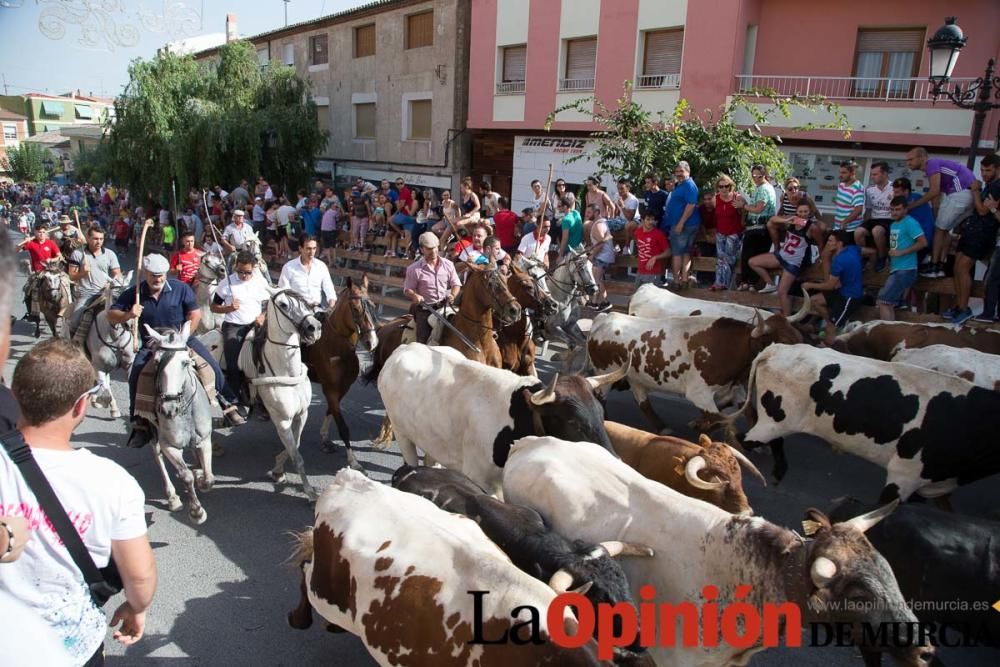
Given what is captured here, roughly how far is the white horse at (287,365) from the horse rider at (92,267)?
475 centimetres

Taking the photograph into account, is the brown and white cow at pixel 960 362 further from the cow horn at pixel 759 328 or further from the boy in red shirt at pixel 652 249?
the boy in red shirt at pixel 652 249

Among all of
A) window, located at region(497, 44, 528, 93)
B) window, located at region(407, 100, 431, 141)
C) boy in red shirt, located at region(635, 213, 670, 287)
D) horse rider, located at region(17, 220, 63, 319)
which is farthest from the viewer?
window, located at region(407, 100, 431, 141)

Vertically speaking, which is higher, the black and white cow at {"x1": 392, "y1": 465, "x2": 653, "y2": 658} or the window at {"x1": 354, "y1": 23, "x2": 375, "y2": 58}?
the window at {"x1": 354, "y1": 23, "x2": 375, "y2": 58}

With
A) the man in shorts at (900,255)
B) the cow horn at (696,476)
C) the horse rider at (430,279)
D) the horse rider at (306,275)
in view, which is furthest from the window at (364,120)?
the cow horn at (696,476)

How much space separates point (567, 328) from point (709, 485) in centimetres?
612

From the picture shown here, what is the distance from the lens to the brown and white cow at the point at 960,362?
6.02 meters

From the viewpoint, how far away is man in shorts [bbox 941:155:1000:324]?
7.95 meters

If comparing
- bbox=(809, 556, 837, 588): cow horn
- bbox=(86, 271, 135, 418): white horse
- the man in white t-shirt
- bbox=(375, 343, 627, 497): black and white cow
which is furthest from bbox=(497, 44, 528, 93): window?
the man in white t-shirt

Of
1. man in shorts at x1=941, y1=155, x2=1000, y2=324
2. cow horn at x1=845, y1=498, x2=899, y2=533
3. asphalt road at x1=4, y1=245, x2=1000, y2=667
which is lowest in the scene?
asphalt road at x1=4, y1=245, x2=1000, y2=667

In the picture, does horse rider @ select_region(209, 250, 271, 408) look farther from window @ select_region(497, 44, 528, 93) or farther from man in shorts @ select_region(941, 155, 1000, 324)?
window @ select_region(497, 44, 528, 93)

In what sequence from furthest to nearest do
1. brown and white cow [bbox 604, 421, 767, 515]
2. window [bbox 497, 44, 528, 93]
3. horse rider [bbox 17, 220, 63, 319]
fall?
1. window [bbox 497, 44, 528, 93]
2. horse rider [bbox 17, 220, 63, 319]
3. brown and white cow [bbox 604, 421, 767, 515]

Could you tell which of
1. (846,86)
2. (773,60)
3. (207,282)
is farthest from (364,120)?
(207,282)

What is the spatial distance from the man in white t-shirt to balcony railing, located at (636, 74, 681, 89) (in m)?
18.0

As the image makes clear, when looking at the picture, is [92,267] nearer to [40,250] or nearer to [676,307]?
[40,250]
